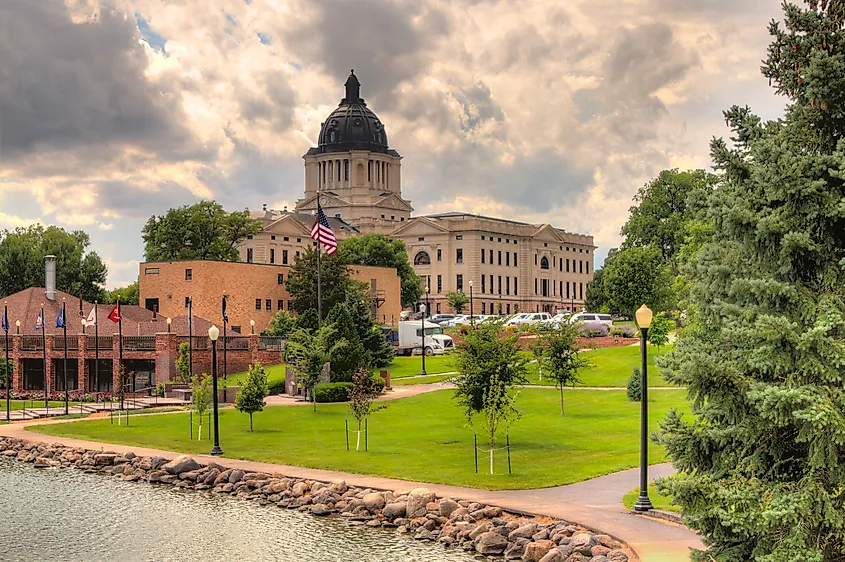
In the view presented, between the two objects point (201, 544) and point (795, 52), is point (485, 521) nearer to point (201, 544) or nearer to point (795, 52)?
point (201, 544)

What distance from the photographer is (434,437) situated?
3888cm

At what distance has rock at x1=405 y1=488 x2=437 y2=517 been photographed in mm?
26625

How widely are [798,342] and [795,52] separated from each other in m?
4.48

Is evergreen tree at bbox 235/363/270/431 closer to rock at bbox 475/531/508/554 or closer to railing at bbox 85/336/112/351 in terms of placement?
rock at bbox 475/531/508/554

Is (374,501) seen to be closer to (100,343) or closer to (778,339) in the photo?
(778,339)

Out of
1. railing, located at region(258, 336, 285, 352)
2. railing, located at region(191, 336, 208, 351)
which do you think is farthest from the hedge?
railing, located at region(258, 336, 285, 352)

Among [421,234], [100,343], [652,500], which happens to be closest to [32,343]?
[100,343]

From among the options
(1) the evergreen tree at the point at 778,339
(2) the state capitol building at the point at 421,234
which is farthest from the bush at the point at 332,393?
(2) the state capitol building at the point at 421,234

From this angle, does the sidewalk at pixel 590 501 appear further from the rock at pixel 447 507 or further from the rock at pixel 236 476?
the rock at pixel 447 507

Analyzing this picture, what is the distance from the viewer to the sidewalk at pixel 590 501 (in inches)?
805

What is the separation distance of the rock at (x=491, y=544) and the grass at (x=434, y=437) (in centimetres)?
458

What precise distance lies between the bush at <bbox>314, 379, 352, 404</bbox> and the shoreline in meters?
15.8

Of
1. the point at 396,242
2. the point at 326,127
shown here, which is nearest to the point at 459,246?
the point at 396,242

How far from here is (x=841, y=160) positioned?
49.0 feet
